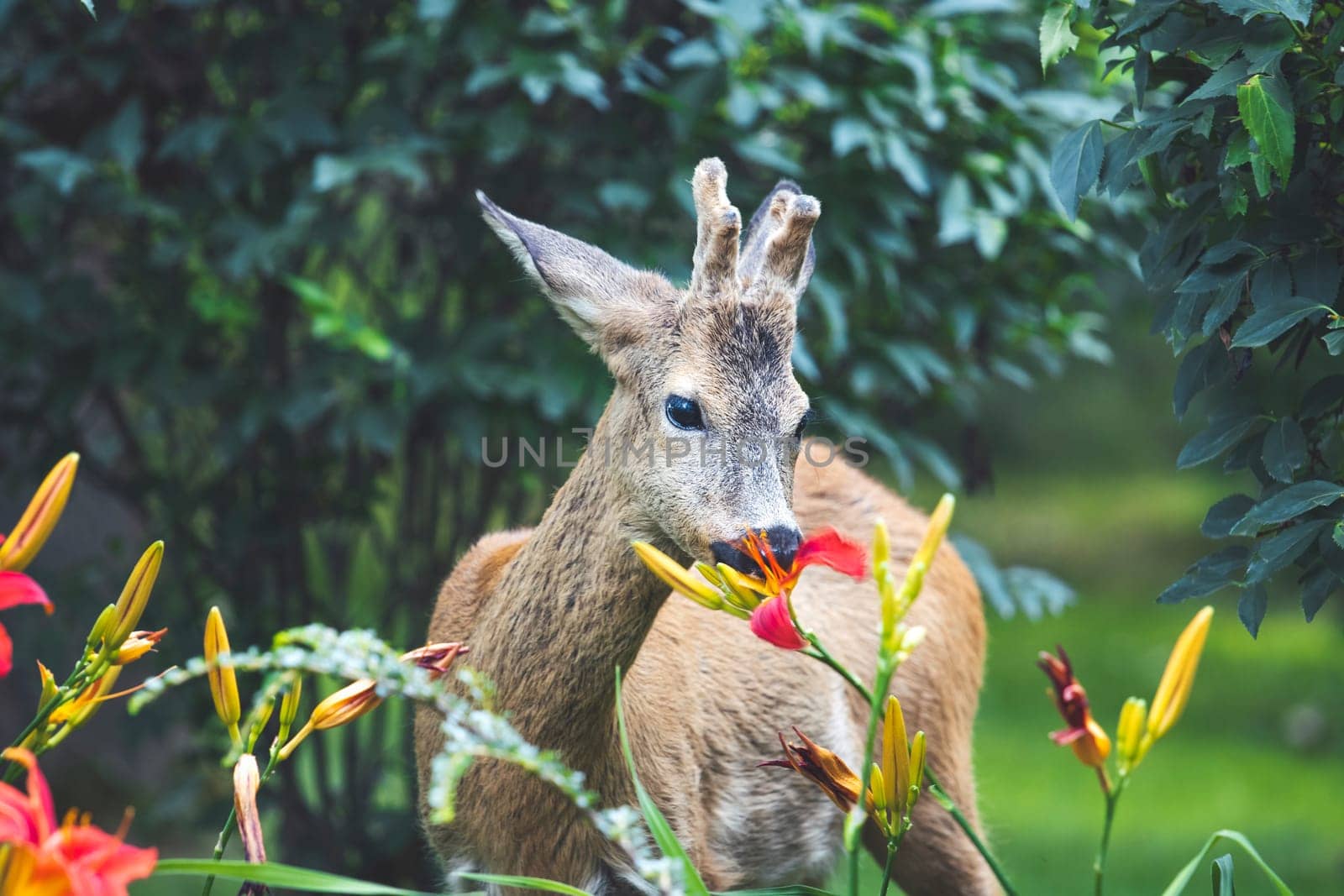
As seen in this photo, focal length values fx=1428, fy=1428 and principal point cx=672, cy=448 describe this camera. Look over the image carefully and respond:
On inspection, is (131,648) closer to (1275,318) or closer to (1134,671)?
(1275,318)

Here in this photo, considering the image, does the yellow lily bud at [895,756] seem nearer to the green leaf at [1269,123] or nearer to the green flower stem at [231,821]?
the green flower stem at [231,821]

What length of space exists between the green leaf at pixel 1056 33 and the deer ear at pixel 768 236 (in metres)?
0.55

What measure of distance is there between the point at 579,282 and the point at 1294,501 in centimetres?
150

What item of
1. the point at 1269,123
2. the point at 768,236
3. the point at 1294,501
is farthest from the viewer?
the point at 768,236

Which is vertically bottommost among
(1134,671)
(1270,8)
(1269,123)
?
(1134,671)

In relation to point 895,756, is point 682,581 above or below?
above

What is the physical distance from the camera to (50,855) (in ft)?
4.70

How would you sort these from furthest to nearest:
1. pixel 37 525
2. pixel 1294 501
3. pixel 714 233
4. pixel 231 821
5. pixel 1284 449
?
pixel 714 233 → pixel 1284 449 → pixel 1294 501 → pixel 231 821 → pixel 37 525

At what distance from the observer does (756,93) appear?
13.5 ft

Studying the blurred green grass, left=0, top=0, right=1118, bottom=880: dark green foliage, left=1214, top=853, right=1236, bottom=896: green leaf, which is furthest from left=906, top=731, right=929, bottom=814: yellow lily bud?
left=0, top=0, right=1118, bottom=880: dark green foliage

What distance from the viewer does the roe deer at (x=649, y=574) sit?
9.29 feet

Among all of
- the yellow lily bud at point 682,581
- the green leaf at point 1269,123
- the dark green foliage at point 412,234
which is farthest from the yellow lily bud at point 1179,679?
the dark green foliage at point 412,234

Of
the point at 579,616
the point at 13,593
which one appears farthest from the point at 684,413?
the point at 13,593

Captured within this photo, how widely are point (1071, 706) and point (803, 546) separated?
20.4 inches
